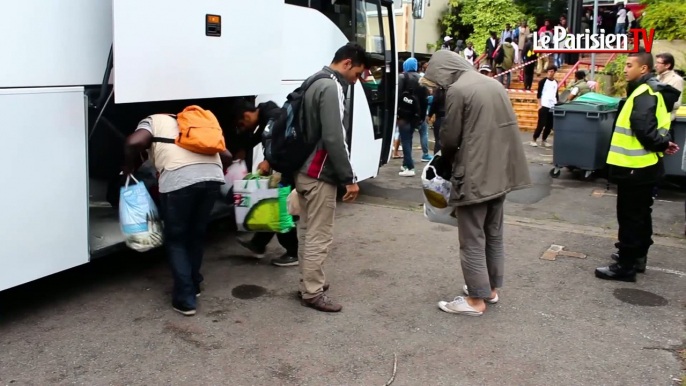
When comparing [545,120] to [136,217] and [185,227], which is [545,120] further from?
[136,217]

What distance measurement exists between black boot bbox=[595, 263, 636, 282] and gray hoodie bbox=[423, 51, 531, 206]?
1552 millimetres

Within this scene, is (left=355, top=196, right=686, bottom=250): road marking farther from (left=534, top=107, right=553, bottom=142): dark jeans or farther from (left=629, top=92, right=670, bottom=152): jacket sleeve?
(left=534, top=107, right=553, bottom=142): dark jeans

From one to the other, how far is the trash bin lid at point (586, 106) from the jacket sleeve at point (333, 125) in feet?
19.9

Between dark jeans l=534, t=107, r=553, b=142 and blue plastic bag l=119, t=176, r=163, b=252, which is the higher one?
dark jeans l=534, t=107, r=553, b=142

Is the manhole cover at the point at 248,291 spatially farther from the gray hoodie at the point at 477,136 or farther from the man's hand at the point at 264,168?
the gray hoodie at the point at 477,136

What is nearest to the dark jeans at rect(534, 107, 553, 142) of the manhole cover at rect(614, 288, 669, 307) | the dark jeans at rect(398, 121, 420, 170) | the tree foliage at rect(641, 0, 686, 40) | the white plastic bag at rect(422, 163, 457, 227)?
the dark jeans at rect(398, 121, 420, 170)

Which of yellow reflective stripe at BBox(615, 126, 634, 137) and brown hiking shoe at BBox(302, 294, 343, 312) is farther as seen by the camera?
yellow reflective stripe at BBox(615, 126, 634, 137)

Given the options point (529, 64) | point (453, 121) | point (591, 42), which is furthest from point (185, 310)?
point (529, 64)

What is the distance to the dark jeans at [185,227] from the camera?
4348 millimetres

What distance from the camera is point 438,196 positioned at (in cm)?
462

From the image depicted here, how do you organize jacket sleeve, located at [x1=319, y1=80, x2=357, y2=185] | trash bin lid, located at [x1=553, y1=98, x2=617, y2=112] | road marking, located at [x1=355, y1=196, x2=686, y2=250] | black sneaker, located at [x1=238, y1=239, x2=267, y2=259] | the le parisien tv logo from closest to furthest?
jacket sleeve, located at [x1=319, y1=80, x2=357, y2=185]
black sneaker, located at [x1=238, y1=239, x2=267, y2=259]
road marking, located at [x1=355, y1=196, x2=686, y2=250]
trash bin lid, located at [x1=553, y1=98, x2=617, y2=112]
the le parisien tv logo

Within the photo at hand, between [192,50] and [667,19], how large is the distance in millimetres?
16058

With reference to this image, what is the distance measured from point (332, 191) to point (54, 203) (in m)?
1.79

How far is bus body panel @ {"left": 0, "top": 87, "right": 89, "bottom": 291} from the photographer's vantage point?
376 cm
